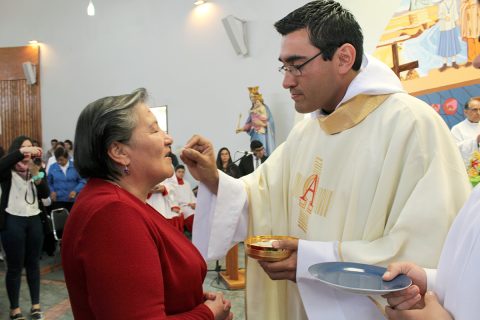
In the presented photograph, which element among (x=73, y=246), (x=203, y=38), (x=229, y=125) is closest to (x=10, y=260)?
(x=73, y=246)

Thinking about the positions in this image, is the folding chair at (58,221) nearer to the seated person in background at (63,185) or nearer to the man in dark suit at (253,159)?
the seated person in background at (63,185)

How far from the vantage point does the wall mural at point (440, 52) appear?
5.10 m

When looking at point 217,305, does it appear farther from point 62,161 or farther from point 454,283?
point 62,161

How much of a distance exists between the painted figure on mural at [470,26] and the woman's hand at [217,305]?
4.73 meters

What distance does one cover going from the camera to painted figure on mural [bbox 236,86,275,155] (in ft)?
27.9

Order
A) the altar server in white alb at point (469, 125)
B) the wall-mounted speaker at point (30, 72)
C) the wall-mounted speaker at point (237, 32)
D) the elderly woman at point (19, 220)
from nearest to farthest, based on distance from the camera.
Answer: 1. the elderly woman at point (19, 220)
2. the altar server in white alb at point (469, 125)
3. the wall-mounted speaker at point (237, 32)
4. the wall-mounted speaker at point (30, 72)

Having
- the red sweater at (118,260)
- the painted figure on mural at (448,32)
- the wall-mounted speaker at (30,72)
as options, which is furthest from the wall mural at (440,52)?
the wall-mounted speaker at (30,72)

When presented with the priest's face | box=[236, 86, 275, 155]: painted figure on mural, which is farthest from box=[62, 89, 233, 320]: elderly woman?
box=[236, 86, 275, 155]: painted figure on mural

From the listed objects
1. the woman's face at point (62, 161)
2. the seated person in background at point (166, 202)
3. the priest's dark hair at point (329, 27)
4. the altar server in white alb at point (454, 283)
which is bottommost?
the seated person in background at point (166, 202)

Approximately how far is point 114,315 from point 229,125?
8.95 metres

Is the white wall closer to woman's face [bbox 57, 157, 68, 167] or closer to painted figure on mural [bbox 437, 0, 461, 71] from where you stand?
woman's face [bbox 57, 157, 68, 167]

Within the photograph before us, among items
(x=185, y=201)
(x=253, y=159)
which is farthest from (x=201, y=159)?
(x=253, y=159)

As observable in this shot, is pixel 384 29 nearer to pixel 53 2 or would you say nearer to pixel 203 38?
pixel 203 38

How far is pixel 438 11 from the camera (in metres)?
5.44
